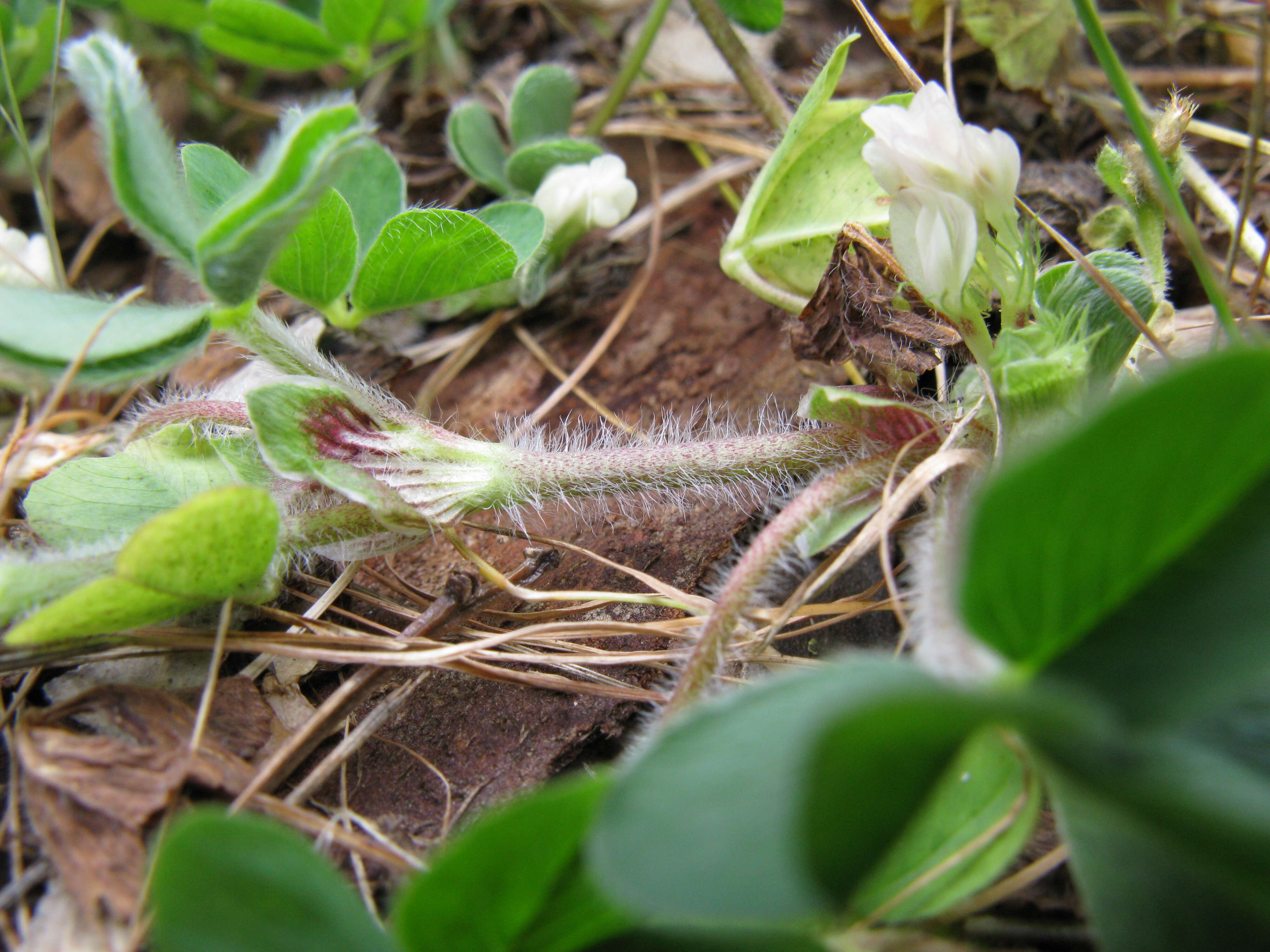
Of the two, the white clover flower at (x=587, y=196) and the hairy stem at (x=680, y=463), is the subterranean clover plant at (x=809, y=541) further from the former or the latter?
the white clover flower at (x=587, y=196)

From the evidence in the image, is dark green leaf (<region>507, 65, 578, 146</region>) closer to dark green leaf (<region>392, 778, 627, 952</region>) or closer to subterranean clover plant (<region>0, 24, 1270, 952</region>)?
subterranean clover plant (<region>0, 24, 1270, 952</region>)

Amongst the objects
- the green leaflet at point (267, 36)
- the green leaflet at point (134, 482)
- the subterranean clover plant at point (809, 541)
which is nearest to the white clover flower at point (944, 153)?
the subterranean clover plant at point (809, 541)

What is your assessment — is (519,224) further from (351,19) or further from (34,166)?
(34,166)

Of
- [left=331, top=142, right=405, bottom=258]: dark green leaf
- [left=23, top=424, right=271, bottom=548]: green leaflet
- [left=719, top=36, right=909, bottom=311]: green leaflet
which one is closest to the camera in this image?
[left=23, top=424, right=271, bottom=548]: green leaflet

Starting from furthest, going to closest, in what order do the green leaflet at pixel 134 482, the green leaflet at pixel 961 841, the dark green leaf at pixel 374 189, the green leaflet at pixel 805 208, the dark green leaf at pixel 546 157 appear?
the dark green leaf at pixel 546 157, the dark green leaf at pixel 374 189, the green leaflet at pixel 805 208, the green leaflet at pixel 134 482, the green leaflet at pixel 961 841

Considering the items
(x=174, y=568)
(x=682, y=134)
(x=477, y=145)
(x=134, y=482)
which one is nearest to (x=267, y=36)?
(x=477, y=145)

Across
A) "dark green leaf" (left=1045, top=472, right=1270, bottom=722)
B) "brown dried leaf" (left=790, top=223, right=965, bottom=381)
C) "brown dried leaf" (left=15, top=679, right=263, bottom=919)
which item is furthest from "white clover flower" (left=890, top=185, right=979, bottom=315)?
"brown dried leaf" (left=15, top=679, right=263, bottom=919)

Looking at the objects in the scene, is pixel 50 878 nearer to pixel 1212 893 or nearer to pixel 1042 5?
pixel 1212 893
